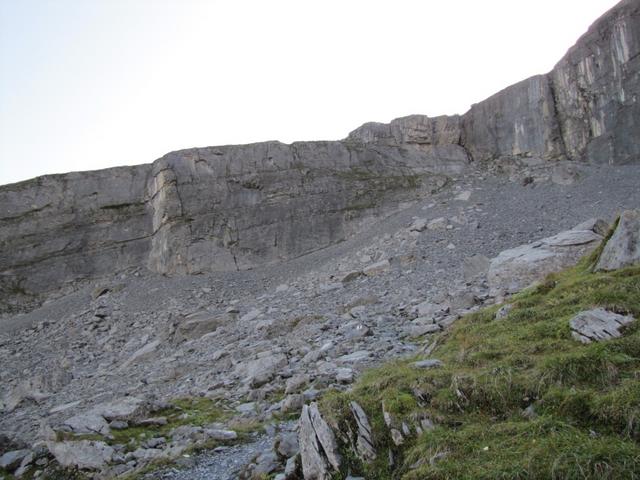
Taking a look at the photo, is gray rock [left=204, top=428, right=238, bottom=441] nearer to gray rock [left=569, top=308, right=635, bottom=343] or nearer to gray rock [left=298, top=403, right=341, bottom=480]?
gray rock [left=298, top=403, right=341, bottom=480]

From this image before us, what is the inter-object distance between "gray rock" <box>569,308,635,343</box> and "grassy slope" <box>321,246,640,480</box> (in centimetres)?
21

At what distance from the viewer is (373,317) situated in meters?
19.7

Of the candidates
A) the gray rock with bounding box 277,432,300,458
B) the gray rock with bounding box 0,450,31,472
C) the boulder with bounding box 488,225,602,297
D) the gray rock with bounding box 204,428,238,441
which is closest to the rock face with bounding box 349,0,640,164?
the boulder with bounding box 488,225,602,297

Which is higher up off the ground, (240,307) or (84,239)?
(84,239)

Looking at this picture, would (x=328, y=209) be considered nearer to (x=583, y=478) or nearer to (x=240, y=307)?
(x=240, y=307)

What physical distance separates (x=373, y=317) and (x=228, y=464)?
10739 mm

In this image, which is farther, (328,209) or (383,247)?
(328,209)

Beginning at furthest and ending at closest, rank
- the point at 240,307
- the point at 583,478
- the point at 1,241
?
the point at 1,241 → the point at 240,307 → the point at 583,478

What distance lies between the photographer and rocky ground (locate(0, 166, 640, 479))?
1352cm

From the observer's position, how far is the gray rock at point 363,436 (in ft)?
23.9

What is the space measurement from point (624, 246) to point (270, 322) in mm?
15967

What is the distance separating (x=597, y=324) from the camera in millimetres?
8609

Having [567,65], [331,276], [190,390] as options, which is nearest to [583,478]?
[190,390]

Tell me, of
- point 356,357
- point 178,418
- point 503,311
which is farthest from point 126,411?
point 503,311
